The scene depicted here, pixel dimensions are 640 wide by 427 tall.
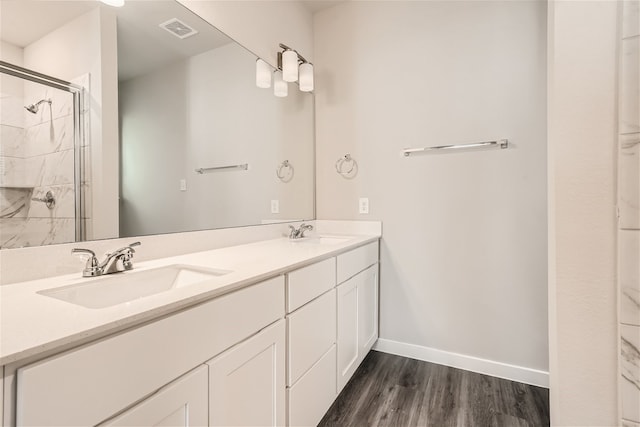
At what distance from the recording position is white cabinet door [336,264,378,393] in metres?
1.52

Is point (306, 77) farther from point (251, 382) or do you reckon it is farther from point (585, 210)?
point (251, 382)

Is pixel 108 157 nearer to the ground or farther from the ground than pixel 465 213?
farther from the ground

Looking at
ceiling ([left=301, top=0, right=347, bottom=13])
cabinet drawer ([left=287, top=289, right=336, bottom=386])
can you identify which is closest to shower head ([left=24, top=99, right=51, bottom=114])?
cabinet drawer ([left=287, top=289, right=336, bottom=386])

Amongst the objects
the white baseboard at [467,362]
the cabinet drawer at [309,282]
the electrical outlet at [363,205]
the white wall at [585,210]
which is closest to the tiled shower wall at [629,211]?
the white wall at [585,210]

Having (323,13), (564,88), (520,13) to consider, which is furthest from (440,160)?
(323,13)

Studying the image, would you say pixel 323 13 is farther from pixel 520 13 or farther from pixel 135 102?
pixel 135 102

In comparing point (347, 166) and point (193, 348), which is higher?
point (347, 166)

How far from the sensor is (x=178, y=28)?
1.37m

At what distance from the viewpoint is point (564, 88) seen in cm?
89

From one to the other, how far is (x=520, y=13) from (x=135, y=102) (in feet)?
6.78

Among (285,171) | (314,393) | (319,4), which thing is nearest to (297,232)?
(285,171)

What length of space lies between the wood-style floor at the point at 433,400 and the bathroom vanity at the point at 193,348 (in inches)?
7.3

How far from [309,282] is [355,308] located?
0.60 meters

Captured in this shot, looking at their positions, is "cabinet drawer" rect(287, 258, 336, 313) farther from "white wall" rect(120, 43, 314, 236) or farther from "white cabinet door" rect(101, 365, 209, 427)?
"white wall" rect(120, 43, 314, 236)
